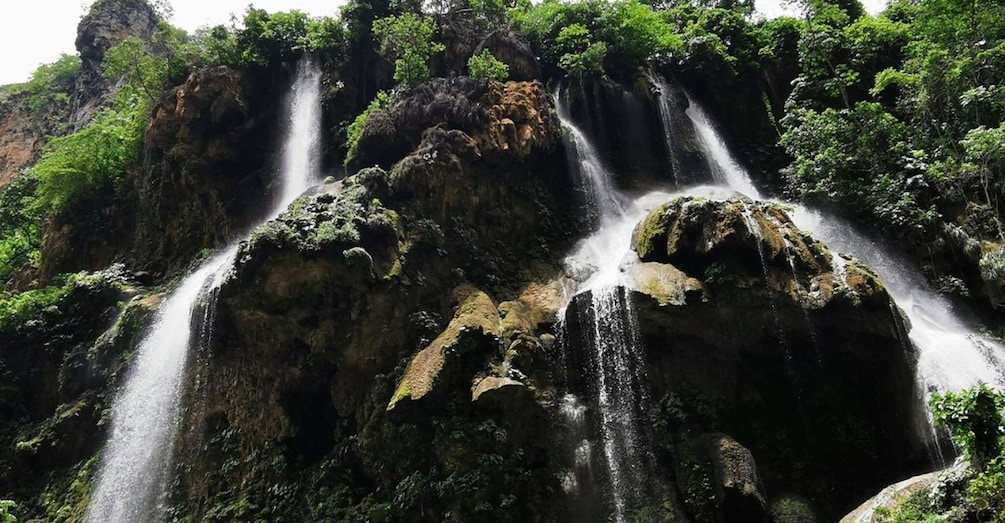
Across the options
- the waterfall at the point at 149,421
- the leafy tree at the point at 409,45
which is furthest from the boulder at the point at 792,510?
the leafy tree at the point at 409,45

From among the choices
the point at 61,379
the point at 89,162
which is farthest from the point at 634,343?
the point at 89,162

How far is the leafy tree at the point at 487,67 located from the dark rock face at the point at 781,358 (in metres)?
A: 7.93

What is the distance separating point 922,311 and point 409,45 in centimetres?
1520

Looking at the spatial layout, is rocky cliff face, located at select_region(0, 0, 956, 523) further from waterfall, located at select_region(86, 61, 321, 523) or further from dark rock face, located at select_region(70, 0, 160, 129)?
dark rock face, located at select_region(70, 0, 160, 129)

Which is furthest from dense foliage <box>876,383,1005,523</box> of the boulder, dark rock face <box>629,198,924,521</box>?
dark rock face <box>629,198,924,521</box>

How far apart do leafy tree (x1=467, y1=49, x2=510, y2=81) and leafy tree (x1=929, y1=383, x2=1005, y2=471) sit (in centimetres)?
1366

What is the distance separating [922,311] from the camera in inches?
517

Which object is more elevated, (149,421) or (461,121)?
(461,121)

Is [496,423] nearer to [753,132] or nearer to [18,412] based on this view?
[18,412]

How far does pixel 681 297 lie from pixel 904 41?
15388mm

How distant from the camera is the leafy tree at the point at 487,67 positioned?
16.7 m

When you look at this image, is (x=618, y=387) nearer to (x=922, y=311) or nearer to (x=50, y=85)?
(x=922, y=311)

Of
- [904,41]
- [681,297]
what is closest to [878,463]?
[681,297]

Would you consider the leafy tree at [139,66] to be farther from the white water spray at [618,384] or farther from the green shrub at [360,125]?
the white water spray at [618,384]
